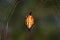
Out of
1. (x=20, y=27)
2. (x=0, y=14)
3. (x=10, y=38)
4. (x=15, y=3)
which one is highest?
(x=15, y=3)

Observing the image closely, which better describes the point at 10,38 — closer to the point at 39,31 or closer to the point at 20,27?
the point at 20,27

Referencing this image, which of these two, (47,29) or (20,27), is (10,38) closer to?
(20,27)

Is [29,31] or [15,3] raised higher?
[15,3]

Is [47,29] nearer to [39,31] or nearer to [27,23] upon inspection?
[39,31]

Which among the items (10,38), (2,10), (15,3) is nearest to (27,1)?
(15,3)

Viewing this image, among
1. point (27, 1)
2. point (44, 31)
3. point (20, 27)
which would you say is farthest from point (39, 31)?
point (27, 1)

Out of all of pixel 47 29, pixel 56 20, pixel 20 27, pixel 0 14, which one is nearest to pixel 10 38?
pixel 20 27

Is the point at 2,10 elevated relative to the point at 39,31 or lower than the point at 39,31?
elevated

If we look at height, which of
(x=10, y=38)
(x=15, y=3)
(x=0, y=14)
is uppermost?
(x=15, y=3)
